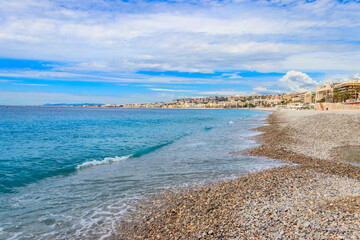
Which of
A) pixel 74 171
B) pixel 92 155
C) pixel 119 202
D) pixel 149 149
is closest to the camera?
pixel 119 202

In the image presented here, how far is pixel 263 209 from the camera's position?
6711mm

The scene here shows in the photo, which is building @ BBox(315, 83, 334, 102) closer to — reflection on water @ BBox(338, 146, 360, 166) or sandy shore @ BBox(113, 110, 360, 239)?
reflection on water @ BBox(338, 146, 360, 166)

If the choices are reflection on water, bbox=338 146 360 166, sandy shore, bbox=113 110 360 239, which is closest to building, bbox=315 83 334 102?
reflection on water, bbox=338 146 360 166

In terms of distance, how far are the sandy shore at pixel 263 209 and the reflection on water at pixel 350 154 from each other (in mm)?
2707

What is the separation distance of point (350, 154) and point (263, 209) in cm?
1173

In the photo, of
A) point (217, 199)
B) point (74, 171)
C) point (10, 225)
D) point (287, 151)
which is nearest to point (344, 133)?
point (287, 151)

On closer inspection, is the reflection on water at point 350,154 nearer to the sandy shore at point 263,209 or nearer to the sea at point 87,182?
the sandy shore at point 263,209

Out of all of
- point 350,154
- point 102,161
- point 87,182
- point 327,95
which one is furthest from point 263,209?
point 327,95

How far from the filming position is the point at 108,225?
692cm

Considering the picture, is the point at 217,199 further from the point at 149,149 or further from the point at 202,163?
the point at 149,149

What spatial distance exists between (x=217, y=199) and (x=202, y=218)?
5.00 ft

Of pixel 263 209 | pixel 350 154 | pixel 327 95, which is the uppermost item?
pixel 327 95

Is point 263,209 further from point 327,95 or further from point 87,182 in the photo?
point 327,95

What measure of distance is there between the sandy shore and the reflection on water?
2707mm
